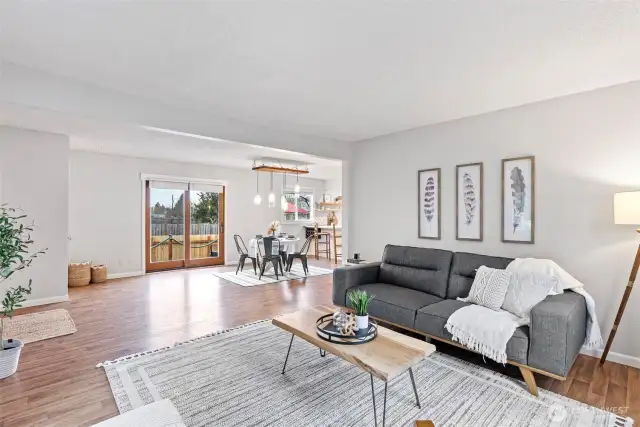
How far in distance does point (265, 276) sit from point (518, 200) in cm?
466

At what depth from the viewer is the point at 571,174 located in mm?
3131

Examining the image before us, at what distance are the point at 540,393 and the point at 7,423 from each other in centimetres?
353

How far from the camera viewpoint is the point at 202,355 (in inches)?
115

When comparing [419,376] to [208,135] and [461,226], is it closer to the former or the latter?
[461,226]

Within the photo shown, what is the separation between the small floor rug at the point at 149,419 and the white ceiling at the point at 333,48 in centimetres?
213

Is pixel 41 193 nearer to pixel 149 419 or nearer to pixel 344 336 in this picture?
pixel 149 419

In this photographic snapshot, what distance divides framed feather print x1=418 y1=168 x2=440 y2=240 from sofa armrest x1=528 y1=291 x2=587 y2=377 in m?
1.83

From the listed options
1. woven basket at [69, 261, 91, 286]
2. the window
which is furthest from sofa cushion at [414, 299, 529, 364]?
the window

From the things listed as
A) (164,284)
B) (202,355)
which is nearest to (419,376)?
(202,355)

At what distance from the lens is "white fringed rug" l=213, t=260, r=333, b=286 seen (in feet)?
19.9

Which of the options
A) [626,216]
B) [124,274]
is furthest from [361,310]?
[124,274]

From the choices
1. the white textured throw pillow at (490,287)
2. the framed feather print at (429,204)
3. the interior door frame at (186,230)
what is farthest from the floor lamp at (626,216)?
the interior door frame at (186,230)

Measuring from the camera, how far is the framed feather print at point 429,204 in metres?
4.17

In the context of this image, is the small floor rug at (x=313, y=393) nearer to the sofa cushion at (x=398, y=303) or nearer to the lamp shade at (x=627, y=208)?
the sofa cushion at (x=398, y=303)
